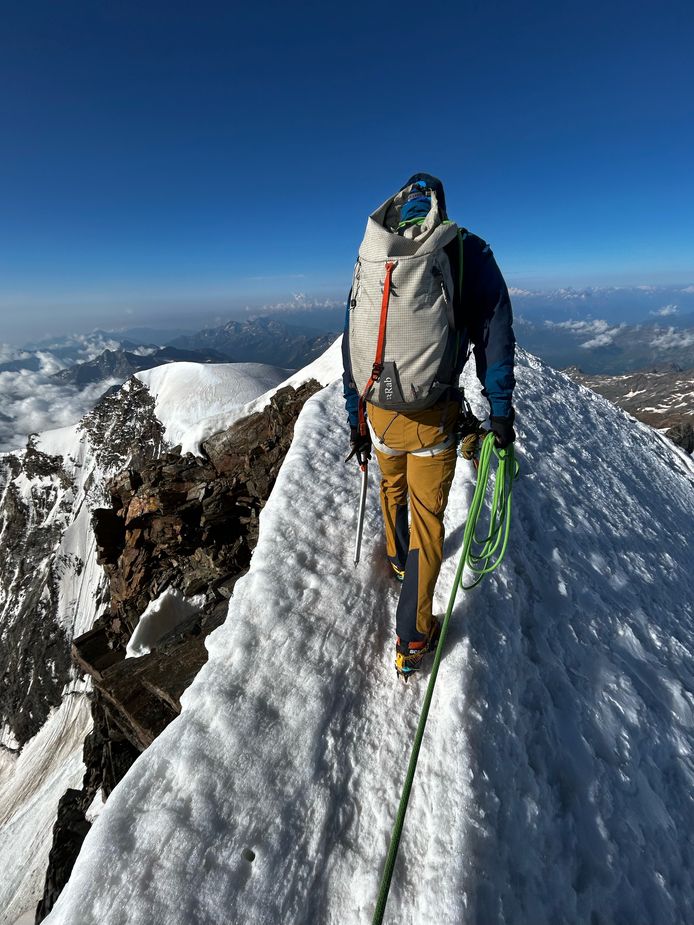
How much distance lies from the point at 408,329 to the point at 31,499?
2583 inches

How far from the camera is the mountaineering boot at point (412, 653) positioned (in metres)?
4.22

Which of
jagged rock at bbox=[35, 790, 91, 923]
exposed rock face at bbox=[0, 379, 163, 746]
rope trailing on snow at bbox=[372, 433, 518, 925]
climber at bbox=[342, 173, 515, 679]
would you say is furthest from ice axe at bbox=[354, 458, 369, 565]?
exposed rock face at bbox=[0, 379, 163, 746]

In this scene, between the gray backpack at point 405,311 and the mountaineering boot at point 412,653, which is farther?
the mountaineering boot at point 412,653

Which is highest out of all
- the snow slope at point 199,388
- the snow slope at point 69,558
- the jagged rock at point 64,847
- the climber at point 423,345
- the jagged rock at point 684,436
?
the climber at point 423,345

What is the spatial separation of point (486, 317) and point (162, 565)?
1047 cm

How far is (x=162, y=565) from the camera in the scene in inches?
452

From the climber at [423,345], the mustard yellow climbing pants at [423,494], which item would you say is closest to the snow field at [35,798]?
the mustard yellow climbing pants at [423,494]

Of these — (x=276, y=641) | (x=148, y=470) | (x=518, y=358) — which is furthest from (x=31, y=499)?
(x=276, y=641)

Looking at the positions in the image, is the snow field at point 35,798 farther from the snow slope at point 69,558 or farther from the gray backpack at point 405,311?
the gray backpack at point 405,311

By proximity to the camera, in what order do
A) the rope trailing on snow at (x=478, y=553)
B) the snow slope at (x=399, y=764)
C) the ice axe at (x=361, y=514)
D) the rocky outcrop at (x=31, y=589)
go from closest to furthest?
the snow slope at (x=399, y=764), the rope trailing on snow at (x=478, y=553), the ice axe at (x=361, y=514), the rocky outcrop at (x=31, y=589)

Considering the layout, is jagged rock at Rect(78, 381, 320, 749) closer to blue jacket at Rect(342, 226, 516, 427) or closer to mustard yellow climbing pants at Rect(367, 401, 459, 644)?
mustard yellow climbing pants at Rect(367, 401, 459, 644)

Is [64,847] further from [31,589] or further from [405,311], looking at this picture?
[31,589]

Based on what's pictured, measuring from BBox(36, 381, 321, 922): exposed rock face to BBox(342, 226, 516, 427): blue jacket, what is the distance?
17.3 feet

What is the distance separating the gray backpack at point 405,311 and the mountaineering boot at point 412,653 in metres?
2.25
